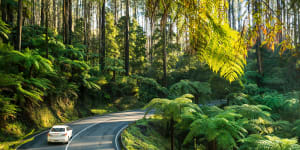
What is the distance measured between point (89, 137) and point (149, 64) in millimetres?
22978

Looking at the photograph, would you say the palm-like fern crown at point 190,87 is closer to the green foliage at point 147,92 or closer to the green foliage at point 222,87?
the green foliage at point 222,87

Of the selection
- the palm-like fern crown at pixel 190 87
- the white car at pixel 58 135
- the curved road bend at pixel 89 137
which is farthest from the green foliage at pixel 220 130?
the white car at pixel 58 135

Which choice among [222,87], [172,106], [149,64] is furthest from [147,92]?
[172,106]

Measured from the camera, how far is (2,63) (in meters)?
12.2

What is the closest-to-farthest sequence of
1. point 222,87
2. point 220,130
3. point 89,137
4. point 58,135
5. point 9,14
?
1. point 220,130
2. point 58,135
3. point 89,137
4. point 9,14
5. point 222,87

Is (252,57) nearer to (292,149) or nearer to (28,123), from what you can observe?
(292,149)

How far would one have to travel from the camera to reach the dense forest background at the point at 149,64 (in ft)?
5.94

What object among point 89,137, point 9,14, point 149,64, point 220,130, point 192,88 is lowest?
point 89,137

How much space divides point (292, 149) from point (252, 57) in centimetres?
3110

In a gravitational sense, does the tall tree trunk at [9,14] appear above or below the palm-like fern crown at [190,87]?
above

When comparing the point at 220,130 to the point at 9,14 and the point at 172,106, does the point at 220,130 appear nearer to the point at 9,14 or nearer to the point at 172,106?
the point at 172,106

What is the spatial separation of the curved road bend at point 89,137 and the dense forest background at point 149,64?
1.87 metres

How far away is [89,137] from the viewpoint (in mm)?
13484

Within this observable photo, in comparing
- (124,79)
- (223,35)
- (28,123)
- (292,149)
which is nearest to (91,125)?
(28,123)
